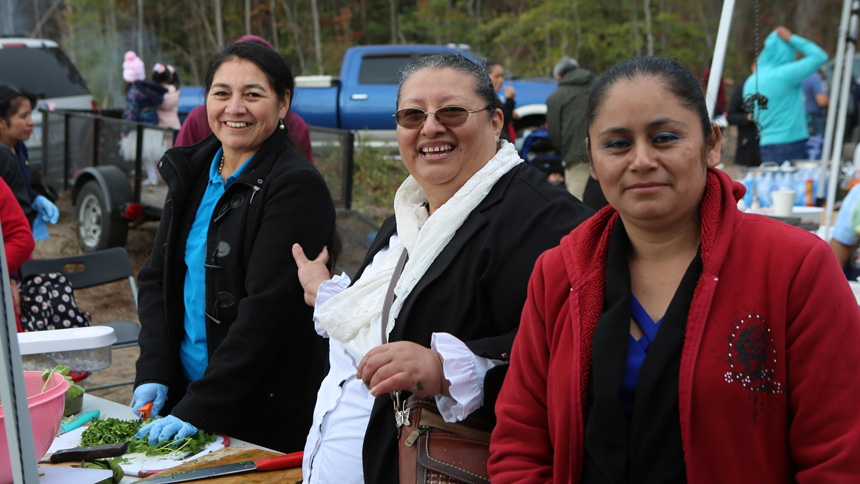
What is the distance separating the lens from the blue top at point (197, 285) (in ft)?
8.66

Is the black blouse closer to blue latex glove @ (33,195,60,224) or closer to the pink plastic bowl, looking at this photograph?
the pink plastic bowl

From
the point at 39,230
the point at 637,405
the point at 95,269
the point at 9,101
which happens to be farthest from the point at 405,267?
the point at 9,101

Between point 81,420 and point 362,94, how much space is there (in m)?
10.2

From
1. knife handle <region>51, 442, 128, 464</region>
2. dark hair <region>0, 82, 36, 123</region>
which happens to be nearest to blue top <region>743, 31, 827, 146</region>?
dark hair <region>0, 82, 36, 123</region>

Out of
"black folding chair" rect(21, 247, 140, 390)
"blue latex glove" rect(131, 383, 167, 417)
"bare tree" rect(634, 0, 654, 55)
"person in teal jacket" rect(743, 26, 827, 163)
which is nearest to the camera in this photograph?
"blue latex glove" rect(131, 383, 167, 417)

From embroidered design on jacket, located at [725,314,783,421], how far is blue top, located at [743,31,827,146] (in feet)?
21.6

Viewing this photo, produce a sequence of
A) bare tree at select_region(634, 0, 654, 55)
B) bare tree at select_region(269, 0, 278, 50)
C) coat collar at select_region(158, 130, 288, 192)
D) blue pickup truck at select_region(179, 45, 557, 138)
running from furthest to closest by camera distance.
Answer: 1. bare tree at select_region(269, 0, 278, 50)
2. bare tree at select_region(634, 0, 654, 55)
3. blue pickup truck at select_region(179, 45, 557, 138)
4. coat collar at select_region(158, 130, 288, 192)

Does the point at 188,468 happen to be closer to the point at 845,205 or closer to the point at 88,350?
the point at 88,350

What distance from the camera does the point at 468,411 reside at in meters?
1.79

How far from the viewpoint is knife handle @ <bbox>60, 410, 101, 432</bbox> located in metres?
2.41

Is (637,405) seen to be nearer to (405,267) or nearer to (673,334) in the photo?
(673,334)

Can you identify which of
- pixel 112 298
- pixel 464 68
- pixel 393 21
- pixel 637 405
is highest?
pixel 393 21

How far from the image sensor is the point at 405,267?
6.57 ft

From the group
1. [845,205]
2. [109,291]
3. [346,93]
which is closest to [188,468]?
[845,205]
